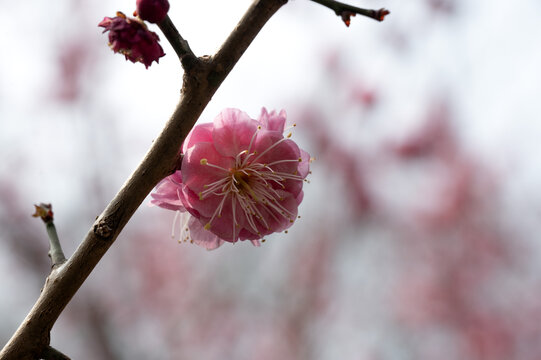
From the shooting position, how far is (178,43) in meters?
0.53

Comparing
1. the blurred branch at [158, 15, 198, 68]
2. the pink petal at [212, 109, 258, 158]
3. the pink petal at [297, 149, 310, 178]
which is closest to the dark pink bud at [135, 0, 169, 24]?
the blurred branch at [158, 15, 198, 68]

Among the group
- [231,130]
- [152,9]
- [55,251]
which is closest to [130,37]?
[152,9]

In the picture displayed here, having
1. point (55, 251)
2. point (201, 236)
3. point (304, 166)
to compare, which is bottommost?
point (55, 251)

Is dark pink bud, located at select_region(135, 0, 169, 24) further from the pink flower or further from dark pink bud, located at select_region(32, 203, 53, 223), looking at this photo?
dark pink bud, located at select_region(32, 203, 53, 223)

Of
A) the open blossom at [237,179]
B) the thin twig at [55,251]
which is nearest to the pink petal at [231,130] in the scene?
the open blossom at [237,179]

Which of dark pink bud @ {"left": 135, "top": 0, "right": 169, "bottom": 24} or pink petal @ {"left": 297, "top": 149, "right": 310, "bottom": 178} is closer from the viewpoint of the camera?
dark pink bud @ {"left": 135, "top": 0, "right": 169, "bottom": 24}

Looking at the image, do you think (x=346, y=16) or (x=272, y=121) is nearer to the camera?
(x=346, y=16)

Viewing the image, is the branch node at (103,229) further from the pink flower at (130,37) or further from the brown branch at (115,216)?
the pink flower at (130,37)

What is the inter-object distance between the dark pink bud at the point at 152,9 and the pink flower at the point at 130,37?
2 cm

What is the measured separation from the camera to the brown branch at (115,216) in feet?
1.67

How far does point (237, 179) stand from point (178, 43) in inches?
8.2

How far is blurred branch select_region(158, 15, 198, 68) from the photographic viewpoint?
521 millimetres

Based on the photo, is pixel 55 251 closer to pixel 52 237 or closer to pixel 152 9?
pixel 52 237

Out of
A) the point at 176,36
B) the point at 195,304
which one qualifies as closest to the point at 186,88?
the point at 176,36
